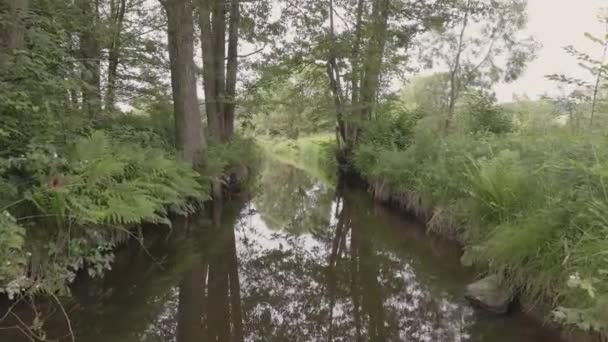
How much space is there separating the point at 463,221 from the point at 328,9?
28.3 ft

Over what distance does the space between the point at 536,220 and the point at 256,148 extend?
1077cm

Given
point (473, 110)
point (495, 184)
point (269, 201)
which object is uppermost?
point (473, 110)

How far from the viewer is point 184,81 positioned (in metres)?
7.44

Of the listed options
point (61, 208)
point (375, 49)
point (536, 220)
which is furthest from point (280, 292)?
point (375, 49)

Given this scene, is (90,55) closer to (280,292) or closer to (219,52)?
(219,52)

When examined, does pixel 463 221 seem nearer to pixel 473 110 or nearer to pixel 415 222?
pixel 415 222

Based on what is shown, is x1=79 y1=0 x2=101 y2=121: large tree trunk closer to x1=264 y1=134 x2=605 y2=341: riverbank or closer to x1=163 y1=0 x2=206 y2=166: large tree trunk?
x1=163 y1=0 x2=206 y2=166: large tree trunk

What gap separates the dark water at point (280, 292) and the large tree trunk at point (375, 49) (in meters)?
5.84

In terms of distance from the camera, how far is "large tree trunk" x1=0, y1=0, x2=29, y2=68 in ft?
12.1

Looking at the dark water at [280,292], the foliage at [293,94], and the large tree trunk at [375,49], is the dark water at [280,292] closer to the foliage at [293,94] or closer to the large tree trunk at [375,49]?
the foliage at [293,94]

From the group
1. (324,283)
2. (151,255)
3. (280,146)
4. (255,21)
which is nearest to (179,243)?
(151,255)

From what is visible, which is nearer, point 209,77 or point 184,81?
point 184,81

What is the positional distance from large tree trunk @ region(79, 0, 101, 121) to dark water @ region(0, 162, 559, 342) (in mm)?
1870

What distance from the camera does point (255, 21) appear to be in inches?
434
